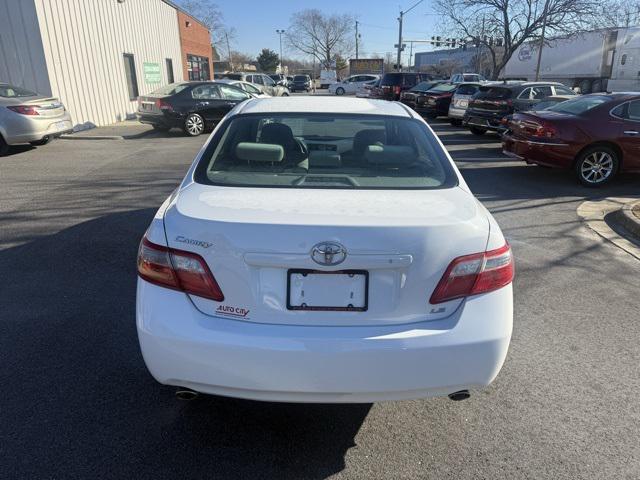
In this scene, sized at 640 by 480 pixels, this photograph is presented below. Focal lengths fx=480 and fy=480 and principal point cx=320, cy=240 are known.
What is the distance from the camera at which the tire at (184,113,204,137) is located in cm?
1469

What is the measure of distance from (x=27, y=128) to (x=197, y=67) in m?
20.3

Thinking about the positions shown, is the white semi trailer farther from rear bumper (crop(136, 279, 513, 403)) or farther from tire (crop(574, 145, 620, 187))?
rear bumper (crop(136, 279, 513, 403))

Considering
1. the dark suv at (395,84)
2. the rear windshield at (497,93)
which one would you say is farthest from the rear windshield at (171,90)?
the dark suv at (395,84)

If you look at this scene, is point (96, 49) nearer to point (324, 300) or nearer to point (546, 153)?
point (546, 153)

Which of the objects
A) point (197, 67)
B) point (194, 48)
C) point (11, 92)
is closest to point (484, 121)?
point (11, 92)

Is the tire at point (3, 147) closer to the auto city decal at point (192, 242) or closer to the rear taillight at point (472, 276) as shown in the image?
the auto city decal at point (192, 242)

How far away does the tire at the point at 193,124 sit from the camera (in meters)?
14.7

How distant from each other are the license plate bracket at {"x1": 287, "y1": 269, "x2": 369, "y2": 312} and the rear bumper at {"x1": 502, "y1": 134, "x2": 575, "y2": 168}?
23.5 ft

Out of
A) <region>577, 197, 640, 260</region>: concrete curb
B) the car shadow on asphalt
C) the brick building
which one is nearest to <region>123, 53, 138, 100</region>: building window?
the brick building

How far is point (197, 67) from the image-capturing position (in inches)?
1146

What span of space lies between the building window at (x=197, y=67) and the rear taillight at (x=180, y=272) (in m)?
27.0

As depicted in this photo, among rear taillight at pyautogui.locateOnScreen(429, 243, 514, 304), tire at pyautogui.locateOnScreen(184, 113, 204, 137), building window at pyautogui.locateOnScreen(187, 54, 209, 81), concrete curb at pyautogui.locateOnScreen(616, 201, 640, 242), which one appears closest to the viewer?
rear taillight at pyautogui.locateOnScreen(429, 243, 514, 304)

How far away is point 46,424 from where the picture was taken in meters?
2.56

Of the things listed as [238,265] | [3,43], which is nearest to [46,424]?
[238,265]
